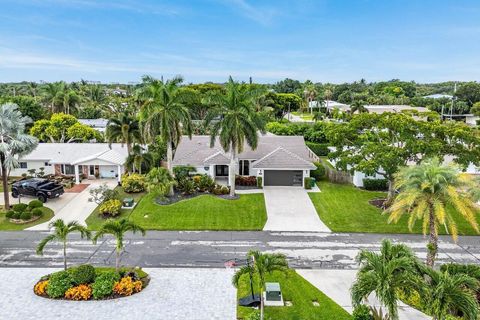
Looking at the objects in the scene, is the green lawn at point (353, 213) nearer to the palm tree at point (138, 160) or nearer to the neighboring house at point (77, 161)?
the palm tree at point (138, 160)

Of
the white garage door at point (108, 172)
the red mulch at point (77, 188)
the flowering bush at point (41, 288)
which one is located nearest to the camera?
the flowering bush at point (41, 288)

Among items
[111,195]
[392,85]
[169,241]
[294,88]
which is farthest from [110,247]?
[392,85]

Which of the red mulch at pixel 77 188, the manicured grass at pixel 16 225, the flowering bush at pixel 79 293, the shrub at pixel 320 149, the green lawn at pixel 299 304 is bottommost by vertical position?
the green lawn at pixel 299 304

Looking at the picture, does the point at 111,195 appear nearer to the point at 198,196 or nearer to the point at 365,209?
the point at 198,196

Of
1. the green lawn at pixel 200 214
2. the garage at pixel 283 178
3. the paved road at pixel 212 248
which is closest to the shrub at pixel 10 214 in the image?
the paved road at pixel 212 248

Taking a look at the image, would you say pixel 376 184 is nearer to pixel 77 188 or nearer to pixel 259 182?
pixel 259 182
